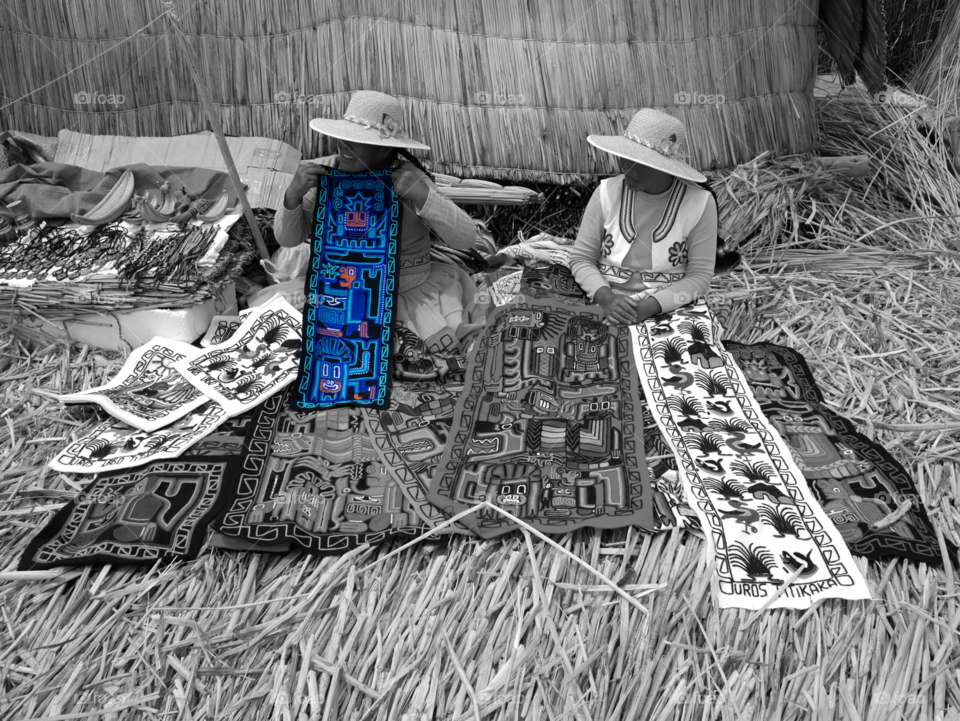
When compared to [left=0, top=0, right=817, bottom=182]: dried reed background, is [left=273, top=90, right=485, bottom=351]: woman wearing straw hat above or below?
below

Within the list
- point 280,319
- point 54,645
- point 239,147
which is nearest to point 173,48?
point 239,147

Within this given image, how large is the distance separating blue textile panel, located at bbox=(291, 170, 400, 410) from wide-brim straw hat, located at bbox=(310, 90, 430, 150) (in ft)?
0.64

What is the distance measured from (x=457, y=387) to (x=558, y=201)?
5.38ft

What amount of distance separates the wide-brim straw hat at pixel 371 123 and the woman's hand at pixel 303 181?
166 millimetres

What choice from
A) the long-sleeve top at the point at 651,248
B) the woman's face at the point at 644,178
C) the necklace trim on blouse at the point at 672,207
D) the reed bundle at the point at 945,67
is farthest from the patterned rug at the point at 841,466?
the reed bundle at the point at 945,67

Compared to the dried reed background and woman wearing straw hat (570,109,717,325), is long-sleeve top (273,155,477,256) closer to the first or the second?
woman wearing straw hat (570,109,717,325)

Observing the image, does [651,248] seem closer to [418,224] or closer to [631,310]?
[631,310]

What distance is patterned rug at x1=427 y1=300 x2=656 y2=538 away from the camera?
205 cm

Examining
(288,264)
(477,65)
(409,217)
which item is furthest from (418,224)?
(477,65)

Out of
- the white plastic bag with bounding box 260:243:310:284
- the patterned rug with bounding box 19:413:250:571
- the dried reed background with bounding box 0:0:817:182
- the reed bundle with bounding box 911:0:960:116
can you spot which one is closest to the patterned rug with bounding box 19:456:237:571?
the patterned rug with bounding box 19:413:250:571

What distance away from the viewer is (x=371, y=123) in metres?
2.43

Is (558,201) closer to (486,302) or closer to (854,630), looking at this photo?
(486,302)

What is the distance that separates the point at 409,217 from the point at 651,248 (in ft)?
2.94

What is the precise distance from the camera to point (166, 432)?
2.37m
